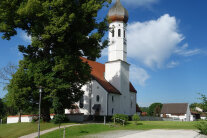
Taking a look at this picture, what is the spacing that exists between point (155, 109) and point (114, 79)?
36.8 meters

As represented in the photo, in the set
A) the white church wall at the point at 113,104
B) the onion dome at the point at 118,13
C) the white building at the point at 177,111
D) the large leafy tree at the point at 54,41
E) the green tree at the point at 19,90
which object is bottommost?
the white building at the point at 177,111

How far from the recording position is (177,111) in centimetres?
6762

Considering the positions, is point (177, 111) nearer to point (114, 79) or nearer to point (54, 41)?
point (114, 79)

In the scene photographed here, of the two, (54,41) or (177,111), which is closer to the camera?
(54,41)

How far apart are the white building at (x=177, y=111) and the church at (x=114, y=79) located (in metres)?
34.2

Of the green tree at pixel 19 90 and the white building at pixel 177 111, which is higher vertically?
the green tree at pixel 19 90

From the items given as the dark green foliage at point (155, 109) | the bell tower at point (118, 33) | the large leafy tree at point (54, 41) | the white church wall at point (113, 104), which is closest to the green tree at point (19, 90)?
the large leafy tree at point (54, 41)

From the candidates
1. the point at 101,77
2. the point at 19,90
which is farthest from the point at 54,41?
the point at 101,77

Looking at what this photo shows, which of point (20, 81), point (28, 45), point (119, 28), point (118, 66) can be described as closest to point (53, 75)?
point (20, 81)

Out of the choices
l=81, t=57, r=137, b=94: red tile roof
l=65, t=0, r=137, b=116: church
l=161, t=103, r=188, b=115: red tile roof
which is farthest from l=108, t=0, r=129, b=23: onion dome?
l=161, t=103, r=188, b=115: red tile roof

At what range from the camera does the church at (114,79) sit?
108ft

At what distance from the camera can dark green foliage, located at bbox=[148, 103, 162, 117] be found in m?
67.8

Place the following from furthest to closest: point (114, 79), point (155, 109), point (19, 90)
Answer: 1. point (155, 109)
2. point (114, 79)
3. point (19, 90)

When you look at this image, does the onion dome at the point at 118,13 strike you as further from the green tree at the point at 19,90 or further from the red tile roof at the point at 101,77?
the green tree at the point at 19,90
